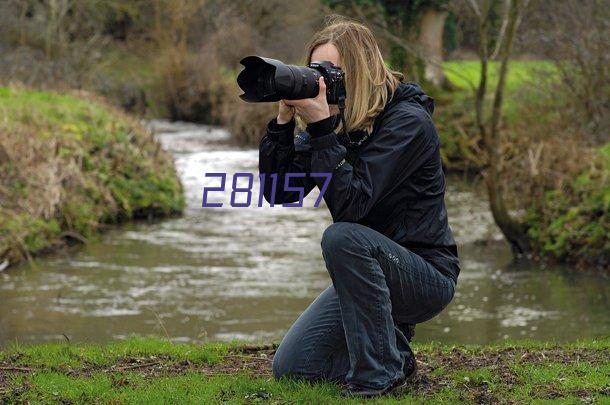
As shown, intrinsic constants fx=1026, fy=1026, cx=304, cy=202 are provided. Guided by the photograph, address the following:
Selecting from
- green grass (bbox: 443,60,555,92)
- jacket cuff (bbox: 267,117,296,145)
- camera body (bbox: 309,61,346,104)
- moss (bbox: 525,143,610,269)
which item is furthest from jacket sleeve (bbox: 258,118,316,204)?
green grass (bbox: 443,60,555,92)

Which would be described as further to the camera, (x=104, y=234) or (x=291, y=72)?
(x=104, y=234)

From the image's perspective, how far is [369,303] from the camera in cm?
437

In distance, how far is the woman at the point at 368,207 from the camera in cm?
431

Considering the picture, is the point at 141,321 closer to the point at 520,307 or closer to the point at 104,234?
the point at 520,307

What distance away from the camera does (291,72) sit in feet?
13.7

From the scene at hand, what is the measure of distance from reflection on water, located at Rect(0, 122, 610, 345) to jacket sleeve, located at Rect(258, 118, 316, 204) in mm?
2201

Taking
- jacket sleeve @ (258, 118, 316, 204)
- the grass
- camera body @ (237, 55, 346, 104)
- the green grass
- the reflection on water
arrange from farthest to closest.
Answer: the green grass
the reflection on water
jacket sleeve @ (258, 118, 316, 204)
the grass
camera body @ (237, 55, 346, 104)

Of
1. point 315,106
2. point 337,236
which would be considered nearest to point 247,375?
point 337,236

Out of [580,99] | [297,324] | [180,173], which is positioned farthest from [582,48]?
[297,324]

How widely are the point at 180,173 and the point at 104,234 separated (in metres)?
3.77

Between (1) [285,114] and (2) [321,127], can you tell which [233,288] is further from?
(2) [321,127]

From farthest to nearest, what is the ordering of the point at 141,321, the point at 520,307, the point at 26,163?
the point at 26,163 < the point at 520,307 < the point at 141,321

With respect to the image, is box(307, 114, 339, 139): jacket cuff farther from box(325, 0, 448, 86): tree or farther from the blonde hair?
box(325, 0, 448, 86): tree

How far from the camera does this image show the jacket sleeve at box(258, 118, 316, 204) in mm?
4727
